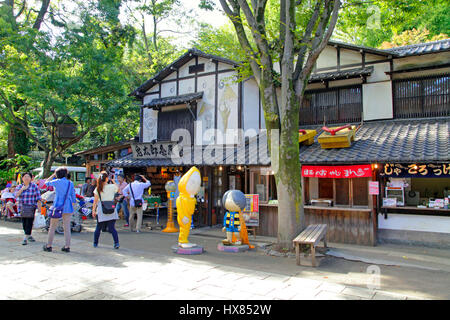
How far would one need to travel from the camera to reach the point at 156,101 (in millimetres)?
15750

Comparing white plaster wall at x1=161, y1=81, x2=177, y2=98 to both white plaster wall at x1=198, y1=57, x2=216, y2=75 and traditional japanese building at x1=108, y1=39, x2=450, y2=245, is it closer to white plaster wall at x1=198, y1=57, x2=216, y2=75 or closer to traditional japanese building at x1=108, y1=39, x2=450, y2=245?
traditional japanese building at x1=108, y1=39, x2=450, y2=245

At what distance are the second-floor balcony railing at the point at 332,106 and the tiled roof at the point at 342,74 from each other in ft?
2.14

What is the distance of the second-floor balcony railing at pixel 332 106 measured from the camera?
1230cm

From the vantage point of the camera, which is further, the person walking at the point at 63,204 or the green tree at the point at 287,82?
the green tree at the point at 287,82

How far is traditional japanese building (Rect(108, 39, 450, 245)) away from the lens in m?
9.50

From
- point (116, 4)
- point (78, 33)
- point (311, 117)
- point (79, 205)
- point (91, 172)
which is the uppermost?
point (116, 4)

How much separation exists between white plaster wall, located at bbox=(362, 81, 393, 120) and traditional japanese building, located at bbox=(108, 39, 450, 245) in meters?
0.03

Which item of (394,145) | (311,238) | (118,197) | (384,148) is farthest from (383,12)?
(118,197)

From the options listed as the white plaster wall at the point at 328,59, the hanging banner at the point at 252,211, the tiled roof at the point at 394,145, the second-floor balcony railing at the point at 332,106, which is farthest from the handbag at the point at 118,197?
the white plaster wall at the point at 328,59

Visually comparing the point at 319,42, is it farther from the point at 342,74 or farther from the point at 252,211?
the point at 252,211

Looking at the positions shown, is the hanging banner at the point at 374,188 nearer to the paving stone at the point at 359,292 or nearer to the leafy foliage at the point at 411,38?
the paving stone at the point at 359,292

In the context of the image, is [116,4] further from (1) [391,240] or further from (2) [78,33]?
(1) [391,240]
